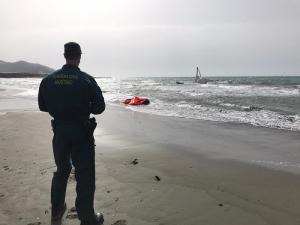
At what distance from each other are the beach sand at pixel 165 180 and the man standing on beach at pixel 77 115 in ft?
1.54

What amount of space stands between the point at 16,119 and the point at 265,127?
8.39 m

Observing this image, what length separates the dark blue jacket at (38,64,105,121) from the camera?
393 cm

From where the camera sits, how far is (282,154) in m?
8.23

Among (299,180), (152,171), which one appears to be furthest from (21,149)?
(299,180)

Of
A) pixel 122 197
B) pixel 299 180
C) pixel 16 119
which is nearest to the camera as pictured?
pixel 122 197

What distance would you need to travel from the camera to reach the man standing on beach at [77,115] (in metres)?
3.95

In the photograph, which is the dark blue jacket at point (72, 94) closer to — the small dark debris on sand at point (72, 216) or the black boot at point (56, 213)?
the black boot at point (56, 213)

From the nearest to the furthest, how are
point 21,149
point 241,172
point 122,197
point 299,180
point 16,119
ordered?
point 122,197
point 299,180
point 241,172
point 21,149
point 16,119

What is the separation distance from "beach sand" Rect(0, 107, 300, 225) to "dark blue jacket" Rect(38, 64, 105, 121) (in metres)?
1.26

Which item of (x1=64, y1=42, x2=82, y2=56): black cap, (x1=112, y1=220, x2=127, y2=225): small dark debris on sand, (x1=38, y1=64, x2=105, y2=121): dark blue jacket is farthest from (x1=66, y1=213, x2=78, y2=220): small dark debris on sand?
(x1=64, y1=42, x2=82, y2=56): black cap

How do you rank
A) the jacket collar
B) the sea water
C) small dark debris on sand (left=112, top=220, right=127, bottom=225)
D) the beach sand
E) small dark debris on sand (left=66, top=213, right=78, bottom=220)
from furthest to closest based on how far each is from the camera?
the sea water
the beach sand
small dark debris on sand (left=66, top=213, right=78, bottom=220)
small dark debris on sand (left=112, top=220, right=127, bottom=225)
the jacket collar

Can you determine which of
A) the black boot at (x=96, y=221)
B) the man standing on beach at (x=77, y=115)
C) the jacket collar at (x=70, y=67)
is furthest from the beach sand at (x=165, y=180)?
the jacket collar at (x=70, y=67)

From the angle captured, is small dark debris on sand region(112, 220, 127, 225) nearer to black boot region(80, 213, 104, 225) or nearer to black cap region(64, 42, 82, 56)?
black boot region(80, 213, 104, 225)

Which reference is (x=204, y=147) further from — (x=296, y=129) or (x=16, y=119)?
(x=16, y=119)
